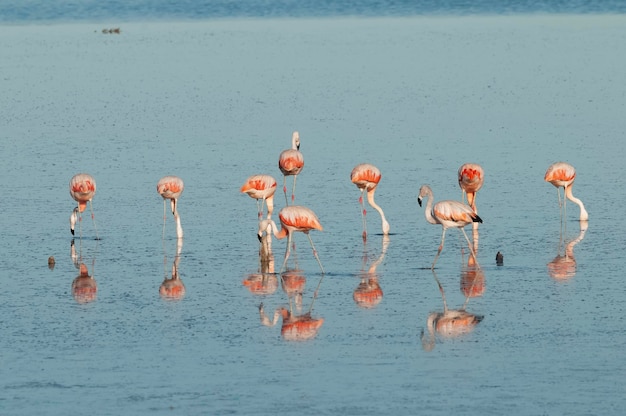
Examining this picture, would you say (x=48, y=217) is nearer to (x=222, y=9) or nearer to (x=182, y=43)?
(x=182, y=43)

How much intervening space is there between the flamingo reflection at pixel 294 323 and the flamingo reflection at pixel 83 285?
1738 mm

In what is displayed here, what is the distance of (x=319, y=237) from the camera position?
15.2 m

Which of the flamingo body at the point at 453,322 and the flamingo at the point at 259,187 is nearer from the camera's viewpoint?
the flamingo body at the point at 453,322

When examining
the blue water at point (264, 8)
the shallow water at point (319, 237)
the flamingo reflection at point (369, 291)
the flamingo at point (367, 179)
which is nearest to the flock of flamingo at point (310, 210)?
the flamingo at point (367, 179)

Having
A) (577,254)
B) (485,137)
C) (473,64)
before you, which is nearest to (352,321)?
(577,254)

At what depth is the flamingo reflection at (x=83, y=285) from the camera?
12614 mm

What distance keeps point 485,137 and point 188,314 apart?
11.3m

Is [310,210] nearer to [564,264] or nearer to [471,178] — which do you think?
[564,264]

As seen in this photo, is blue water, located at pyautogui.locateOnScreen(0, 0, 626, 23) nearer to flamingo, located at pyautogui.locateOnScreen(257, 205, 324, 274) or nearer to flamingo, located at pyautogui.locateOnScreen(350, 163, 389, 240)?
flamingo, located at pyautogui.locateOnScreen(350, 163, 389, 240)

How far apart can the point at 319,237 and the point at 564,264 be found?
2970 millimetres

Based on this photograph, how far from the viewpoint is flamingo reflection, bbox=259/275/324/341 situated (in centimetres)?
1109

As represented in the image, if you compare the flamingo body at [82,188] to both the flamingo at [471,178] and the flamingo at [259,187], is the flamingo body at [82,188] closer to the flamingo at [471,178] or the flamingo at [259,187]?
the flamingo at [259,187]

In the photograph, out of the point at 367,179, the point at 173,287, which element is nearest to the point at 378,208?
the point at 367,179

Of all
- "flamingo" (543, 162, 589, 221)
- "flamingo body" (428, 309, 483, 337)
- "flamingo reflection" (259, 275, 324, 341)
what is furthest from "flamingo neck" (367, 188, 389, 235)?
"flamingo body" (428, 309, 483, 337)
